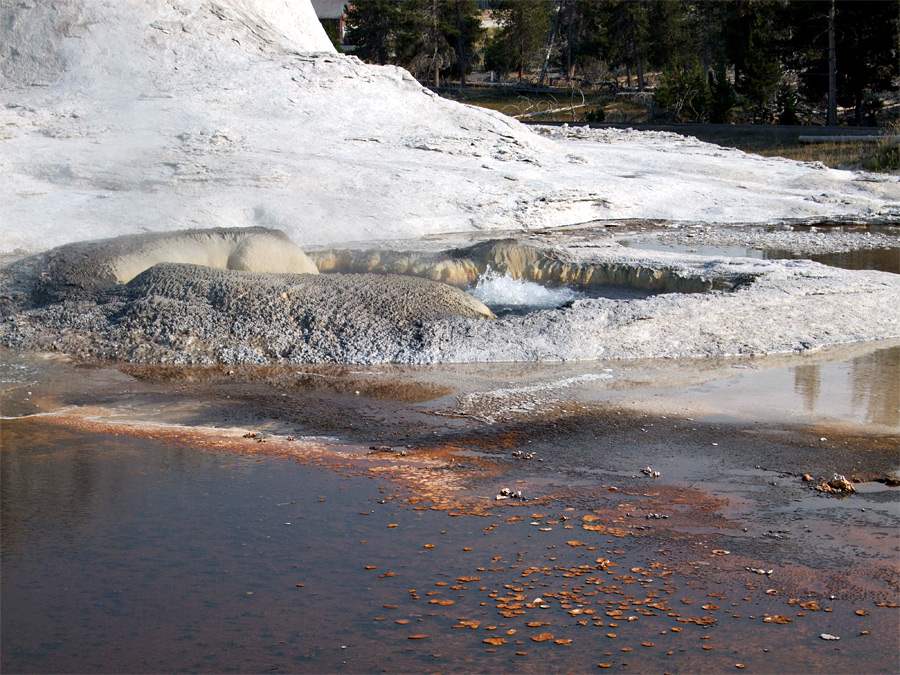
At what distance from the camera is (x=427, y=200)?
1188 centimetres

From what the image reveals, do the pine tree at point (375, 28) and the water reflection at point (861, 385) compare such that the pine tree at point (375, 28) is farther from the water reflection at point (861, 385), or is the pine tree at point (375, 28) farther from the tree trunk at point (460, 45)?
the water reflection at point (861, 385)

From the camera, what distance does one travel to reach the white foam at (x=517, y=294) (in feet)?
26.1

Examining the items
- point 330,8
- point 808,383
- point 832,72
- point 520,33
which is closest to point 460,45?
point 520,33

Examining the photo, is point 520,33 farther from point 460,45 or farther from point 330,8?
point 330,8

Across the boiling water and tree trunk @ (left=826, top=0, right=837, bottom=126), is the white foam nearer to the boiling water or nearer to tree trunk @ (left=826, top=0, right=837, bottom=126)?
the boiling water

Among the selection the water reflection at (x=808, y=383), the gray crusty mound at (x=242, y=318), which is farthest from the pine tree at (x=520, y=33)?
the water reflection at (x=808, y=383)

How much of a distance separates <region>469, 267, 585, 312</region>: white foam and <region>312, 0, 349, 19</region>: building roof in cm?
3793

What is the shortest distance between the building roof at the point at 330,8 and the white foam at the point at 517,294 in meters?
37.9

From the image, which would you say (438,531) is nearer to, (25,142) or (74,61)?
(25,142)

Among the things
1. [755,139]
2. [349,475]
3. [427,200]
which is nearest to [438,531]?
[349,475]

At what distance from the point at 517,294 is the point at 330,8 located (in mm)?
39773

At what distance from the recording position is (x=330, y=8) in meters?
44.3

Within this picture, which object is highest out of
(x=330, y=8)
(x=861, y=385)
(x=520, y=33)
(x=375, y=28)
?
(x=330, y=8)

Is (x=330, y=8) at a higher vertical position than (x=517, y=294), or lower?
higher
